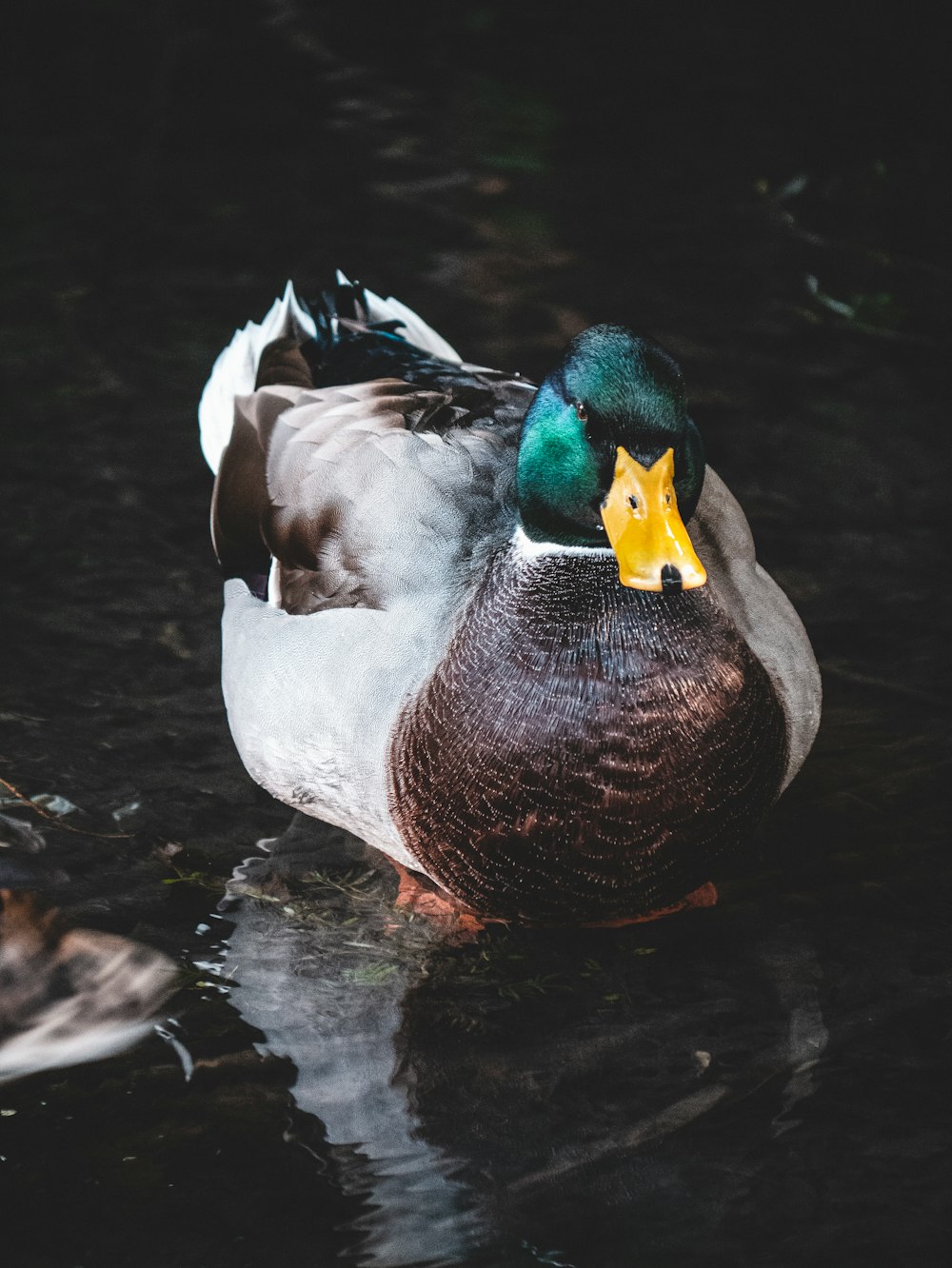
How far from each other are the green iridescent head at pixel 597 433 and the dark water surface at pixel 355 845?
1047mm

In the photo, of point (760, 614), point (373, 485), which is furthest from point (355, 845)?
point (760, 614)

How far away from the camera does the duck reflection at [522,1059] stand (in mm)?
2971

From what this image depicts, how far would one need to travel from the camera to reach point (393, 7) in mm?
10242

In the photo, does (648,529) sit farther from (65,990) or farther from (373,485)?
(65,990)

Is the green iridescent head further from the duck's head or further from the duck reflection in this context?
the duck reflection

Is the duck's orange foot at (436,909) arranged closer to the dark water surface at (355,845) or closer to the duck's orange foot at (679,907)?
the dark water surface at (355,845)

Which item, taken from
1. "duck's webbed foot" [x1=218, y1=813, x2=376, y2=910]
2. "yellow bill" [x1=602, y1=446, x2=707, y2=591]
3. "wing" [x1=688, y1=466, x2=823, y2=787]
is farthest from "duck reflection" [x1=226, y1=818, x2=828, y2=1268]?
"yellow bill" [x1=602, y1=446, x2=707, y2=591]

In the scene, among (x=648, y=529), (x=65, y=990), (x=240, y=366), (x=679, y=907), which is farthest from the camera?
(x=240, y=366)

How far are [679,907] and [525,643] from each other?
2.86ft

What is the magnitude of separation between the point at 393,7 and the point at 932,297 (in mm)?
4886

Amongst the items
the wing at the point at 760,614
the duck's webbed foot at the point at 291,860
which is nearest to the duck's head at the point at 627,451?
the wing at the point at 760,614

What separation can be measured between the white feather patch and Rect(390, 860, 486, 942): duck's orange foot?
1.39m

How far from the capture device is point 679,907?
3812 mm

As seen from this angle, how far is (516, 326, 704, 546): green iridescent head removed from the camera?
3.05 meters
